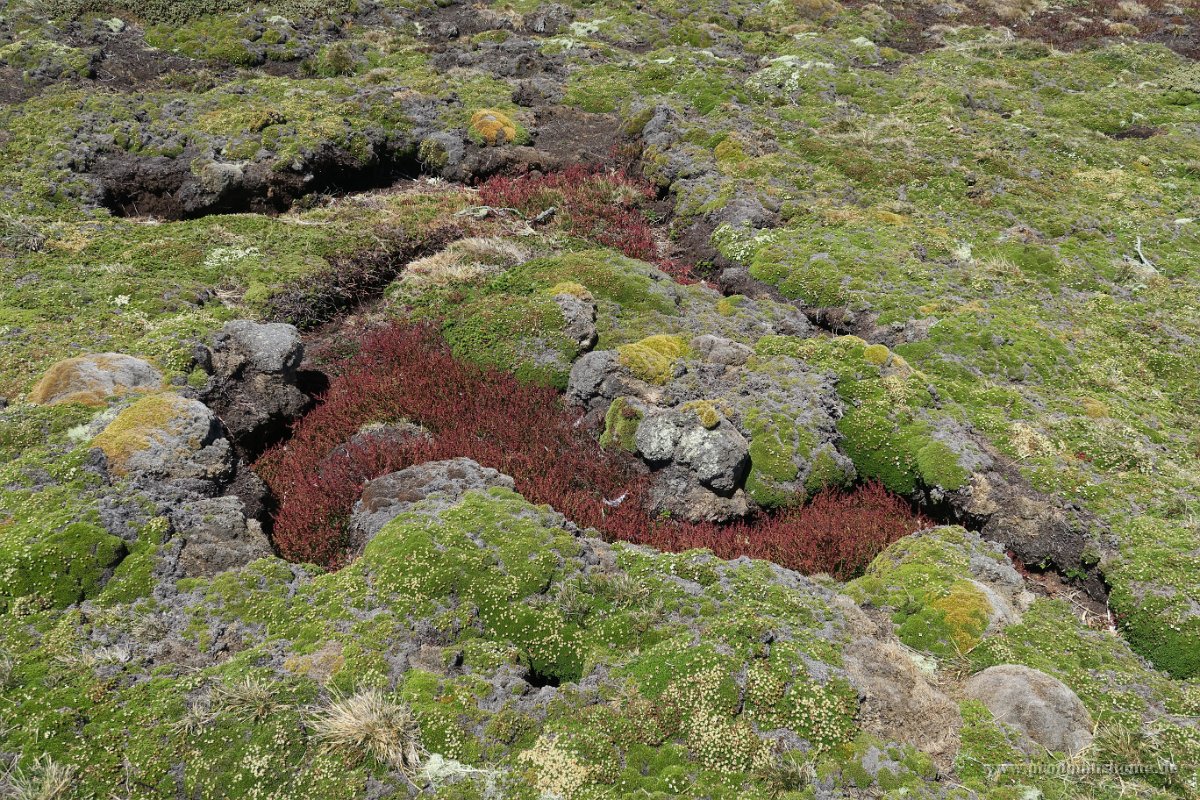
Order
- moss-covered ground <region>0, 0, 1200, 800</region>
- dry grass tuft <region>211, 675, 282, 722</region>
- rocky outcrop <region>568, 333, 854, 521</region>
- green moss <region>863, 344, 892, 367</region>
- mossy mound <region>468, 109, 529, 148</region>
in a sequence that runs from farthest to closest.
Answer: mossy mound <region>468, 109, 529, 148</region> < green moss <region>863, 344, 892, 367</region> < rocky outcrop <region>568, 333, 854, 521</region> < moss-covered ground <region>0, 0, 1200, 800</region> < dry grass tuft <region>211, 675, 282, 722</region>

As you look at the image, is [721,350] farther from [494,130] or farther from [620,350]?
[494,130]

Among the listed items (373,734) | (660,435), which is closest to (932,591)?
(660,435)

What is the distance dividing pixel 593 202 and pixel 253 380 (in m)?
12.3

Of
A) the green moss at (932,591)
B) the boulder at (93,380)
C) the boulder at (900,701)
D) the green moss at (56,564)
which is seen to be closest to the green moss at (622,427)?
the green moss at (932,591)

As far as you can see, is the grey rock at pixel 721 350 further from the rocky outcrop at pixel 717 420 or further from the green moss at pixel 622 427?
the green moss at pixel 622 427

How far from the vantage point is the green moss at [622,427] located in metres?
11.2

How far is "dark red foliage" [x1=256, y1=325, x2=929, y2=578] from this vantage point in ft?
31.4

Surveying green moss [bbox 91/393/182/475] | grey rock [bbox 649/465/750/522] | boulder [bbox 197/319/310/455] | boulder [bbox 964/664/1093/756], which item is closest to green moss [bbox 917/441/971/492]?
grey rock [bbox 649/465/750/522]

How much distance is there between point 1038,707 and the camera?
6254 mm

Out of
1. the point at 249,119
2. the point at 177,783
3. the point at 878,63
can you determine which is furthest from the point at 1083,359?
the point at 249,119

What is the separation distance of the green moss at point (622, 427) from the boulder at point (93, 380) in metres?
7.65

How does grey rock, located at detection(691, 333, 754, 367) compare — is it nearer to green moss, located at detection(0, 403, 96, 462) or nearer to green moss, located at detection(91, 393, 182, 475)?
green moss, located at detection(91, 393, 182, 475)

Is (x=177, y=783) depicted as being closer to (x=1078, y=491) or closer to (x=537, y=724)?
(x=537, y=724)

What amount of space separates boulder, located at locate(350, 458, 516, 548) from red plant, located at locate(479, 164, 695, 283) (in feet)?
34.1
